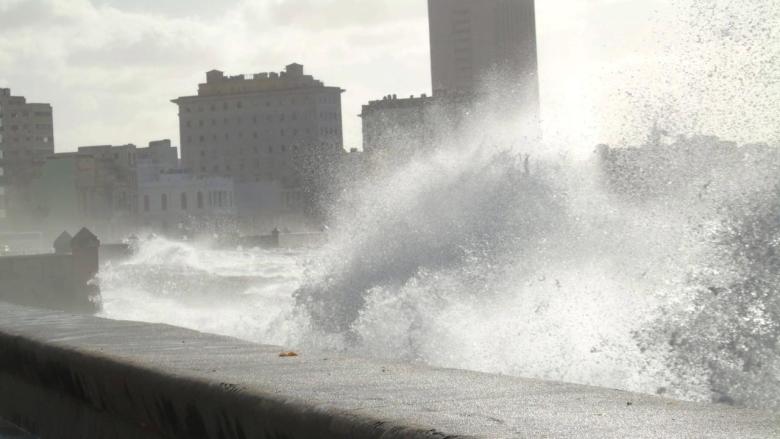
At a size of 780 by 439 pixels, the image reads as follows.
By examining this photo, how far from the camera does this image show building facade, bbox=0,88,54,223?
145500 millimetres

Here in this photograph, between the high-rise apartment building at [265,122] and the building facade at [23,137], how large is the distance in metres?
20.3

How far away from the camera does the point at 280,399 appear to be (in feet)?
12.3

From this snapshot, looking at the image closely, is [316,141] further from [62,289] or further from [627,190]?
[627,190]

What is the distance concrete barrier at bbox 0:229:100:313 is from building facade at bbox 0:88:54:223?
111 meters

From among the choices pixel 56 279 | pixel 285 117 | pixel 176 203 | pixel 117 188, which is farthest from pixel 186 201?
pixel 56 279

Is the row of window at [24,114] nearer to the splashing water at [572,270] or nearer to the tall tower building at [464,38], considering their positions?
the tall tower building at [464,38]

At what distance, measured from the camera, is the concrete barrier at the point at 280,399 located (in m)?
3.18

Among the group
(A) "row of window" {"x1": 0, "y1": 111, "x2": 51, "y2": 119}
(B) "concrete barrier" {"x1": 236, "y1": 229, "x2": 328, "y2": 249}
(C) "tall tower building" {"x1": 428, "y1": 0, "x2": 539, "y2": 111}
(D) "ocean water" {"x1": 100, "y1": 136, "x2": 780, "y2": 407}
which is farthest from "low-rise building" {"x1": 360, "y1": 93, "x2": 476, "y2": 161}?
(D) "ocean water" {"x1": 100, "y1": 136, "x2": 780, "y2": 407}

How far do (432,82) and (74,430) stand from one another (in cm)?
19352

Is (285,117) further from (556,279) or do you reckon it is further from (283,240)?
(556,279)

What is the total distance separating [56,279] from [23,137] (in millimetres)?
124160

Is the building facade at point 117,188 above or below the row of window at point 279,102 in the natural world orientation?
below

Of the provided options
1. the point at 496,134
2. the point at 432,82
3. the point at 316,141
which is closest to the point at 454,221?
the point at 496,134

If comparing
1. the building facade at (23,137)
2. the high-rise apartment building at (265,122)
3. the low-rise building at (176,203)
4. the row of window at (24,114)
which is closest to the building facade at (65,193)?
the low-rise building at (176,203)
